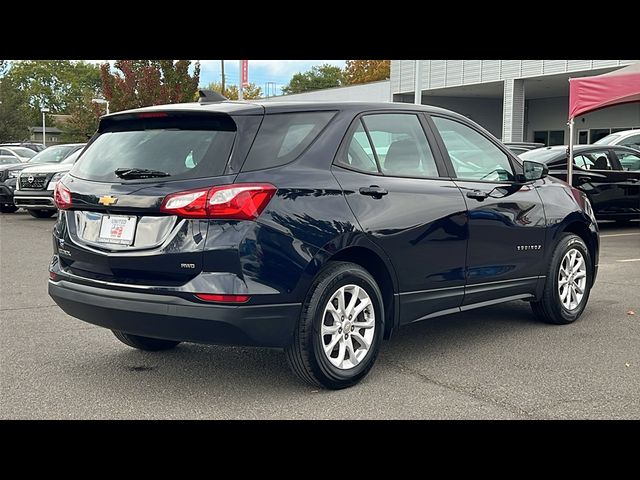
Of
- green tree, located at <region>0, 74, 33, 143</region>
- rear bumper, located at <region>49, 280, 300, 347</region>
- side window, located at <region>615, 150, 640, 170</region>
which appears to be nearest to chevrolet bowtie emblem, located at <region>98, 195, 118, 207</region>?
rear bumper, located at <region>49, 280, 300, 347</region>

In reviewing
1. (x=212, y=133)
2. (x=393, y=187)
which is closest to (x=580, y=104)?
(x=393, y=187)

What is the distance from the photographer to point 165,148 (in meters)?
4.59

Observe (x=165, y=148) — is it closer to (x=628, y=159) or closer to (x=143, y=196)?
(x=143, y=196)

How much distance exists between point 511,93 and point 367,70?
43.2 meters

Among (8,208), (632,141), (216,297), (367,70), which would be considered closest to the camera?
(216,297)

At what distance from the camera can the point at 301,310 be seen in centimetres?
447

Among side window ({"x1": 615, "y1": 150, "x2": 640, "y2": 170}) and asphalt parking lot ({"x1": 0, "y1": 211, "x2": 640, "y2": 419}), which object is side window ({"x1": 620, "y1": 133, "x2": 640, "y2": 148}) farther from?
asphalt parking lot ({"x1": 0, "y1": 211, "x2": 640, "y2": 419})

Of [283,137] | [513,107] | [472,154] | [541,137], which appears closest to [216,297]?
[283,137]

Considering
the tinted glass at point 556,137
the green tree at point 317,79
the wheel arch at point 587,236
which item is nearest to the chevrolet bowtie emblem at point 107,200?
the wheel arch at point 587,236

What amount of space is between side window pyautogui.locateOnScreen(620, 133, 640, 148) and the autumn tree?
80.0 feet

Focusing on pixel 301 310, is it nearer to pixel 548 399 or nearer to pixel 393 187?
pixel 393 187

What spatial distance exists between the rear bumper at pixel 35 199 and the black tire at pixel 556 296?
1200 centimetres

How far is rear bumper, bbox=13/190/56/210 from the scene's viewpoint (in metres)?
16.1

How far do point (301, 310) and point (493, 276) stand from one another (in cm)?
192
